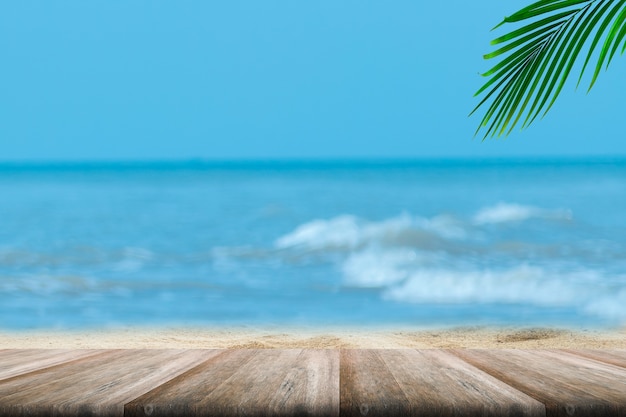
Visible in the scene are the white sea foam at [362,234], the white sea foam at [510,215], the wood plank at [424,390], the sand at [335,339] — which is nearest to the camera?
the wood plank at [424,390]

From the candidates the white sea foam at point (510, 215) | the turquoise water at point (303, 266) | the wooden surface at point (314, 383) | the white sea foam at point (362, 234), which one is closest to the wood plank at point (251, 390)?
the wooden surface at point (314, 383)

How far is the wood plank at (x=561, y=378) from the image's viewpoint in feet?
2.11

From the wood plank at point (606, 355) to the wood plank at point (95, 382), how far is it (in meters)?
0.53

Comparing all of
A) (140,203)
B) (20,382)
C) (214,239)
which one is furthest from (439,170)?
(20,382)

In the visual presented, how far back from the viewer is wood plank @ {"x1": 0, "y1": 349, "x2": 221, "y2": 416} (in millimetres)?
650

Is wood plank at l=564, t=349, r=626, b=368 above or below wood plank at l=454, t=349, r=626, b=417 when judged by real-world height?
above

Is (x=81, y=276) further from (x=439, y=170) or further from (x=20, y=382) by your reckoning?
(x=439, y=170)

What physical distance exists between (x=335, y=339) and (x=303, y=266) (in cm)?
388

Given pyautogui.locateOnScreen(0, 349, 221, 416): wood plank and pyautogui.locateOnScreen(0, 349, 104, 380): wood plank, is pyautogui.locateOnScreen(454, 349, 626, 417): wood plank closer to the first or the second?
pyautogui.locateOnScreen(0, 349, 221, 416): wood plank

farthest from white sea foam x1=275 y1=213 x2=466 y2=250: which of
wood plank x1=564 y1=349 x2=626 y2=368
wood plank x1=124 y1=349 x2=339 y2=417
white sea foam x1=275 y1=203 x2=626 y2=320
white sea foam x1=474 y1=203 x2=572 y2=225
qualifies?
wood plank x1=124 y1=349 x2=339 y2=417

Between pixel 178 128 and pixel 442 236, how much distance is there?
45.2 metres

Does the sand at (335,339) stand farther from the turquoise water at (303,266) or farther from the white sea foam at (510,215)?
the white sea foam at (510,215)

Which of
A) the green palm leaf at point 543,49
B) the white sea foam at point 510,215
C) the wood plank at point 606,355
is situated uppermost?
the white sea foam at point 510,215

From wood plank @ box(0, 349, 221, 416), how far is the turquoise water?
156 inches
